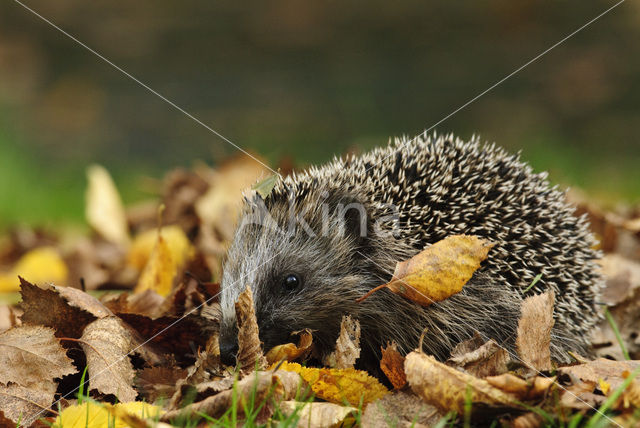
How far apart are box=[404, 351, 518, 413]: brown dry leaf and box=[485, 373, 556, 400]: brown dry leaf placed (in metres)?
0.02

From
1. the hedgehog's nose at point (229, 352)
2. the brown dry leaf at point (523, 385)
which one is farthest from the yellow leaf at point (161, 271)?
the brown dry leaf at point (523, 385)

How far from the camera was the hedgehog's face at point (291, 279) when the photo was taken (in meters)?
3.54

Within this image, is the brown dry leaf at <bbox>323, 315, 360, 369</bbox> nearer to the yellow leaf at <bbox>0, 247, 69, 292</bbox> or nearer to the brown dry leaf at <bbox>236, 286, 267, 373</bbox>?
the brown dry leaf at <bbox>236, 286, 267, 373</bbox>

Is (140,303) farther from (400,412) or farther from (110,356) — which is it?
(400,412)

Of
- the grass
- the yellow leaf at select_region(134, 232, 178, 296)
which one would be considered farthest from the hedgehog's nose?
the grass

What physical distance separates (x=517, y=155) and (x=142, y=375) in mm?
2564

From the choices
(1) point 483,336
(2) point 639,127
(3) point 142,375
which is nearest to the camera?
(3) point 142,375

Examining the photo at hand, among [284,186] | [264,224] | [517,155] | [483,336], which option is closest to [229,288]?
[264,224]

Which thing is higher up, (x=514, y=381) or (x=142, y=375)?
(x=142, y=375)

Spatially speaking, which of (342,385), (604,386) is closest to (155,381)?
(342,385)

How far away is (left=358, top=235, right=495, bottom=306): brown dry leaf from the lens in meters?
3.29

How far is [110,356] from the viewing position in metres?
3.12

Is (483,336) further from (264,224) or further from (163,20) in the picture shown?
(163,20)

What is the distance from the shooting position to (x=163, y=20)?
1150 cm
